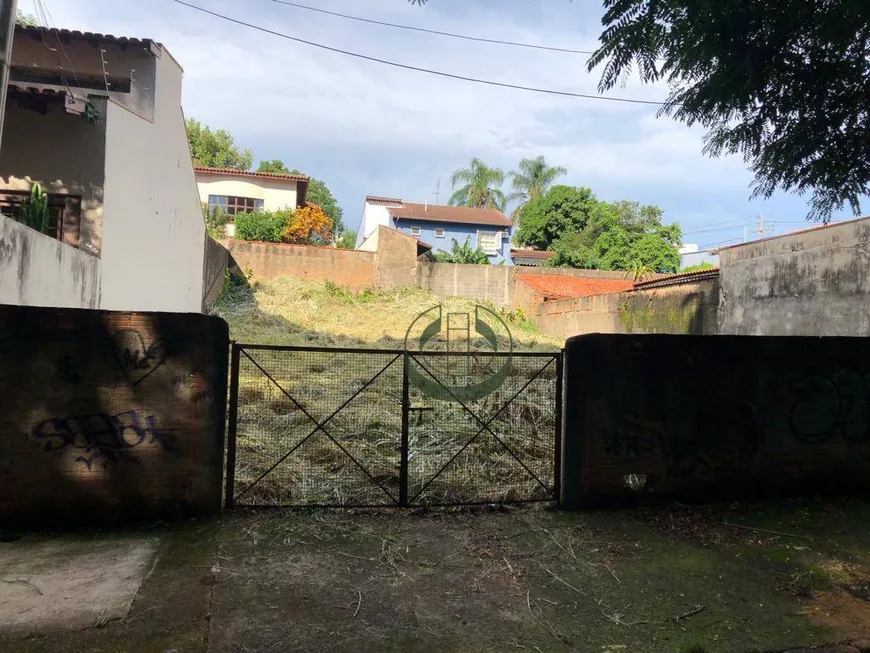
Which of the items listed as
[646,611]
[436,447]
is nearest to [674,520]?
[646,611]

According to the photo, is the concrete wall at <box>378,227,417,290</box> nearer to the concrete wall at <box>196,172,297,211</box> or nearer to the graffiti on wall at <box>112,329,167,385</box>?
the concrete wall at <box>196,172,297,211</box>

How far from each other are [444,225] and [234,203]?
50.4 ft

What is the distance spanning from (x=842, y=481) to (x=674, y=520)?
Answer: 1.93 meters

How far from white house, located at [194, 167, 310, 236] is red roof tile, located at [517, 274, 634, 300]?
12556 millimetres

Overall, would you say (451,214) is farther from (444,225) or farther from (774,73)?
(774,73)

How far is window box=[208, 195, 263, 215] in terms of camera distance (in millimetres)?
27094

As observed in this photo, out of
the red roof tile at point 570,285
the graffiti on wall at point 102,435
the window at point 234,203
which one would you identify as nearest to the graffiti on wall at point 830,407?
the graffiti on wall at point 102,435

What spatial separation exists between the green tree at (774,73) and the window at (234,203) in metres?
25.7

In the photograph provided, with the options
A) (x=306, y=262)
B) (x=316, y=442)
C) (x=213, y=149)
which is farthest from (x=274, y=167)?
(x=316, y=442)

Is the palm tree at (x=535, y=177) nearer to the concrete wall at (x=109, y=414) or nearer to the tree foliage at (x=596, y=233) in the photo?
the tree foliage at (x=596, y=233)

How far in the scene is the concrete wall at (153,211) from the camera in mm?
9688

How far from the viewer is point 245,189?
27.5 meters

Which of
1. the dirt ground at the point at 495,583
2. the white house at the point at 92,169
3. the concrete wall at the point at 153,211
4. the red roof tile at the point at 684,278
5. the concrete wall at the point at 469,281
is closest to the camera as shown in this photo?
the dirt ground at the point at 495,583

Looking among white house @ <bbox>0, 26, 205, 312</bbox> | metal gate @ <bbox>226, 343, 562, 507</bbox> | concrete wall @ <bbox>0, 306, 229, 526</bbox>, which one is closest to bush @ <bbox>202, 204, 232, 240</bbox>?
white house @ <bbox>0, 26, 205, 312</bbox>
